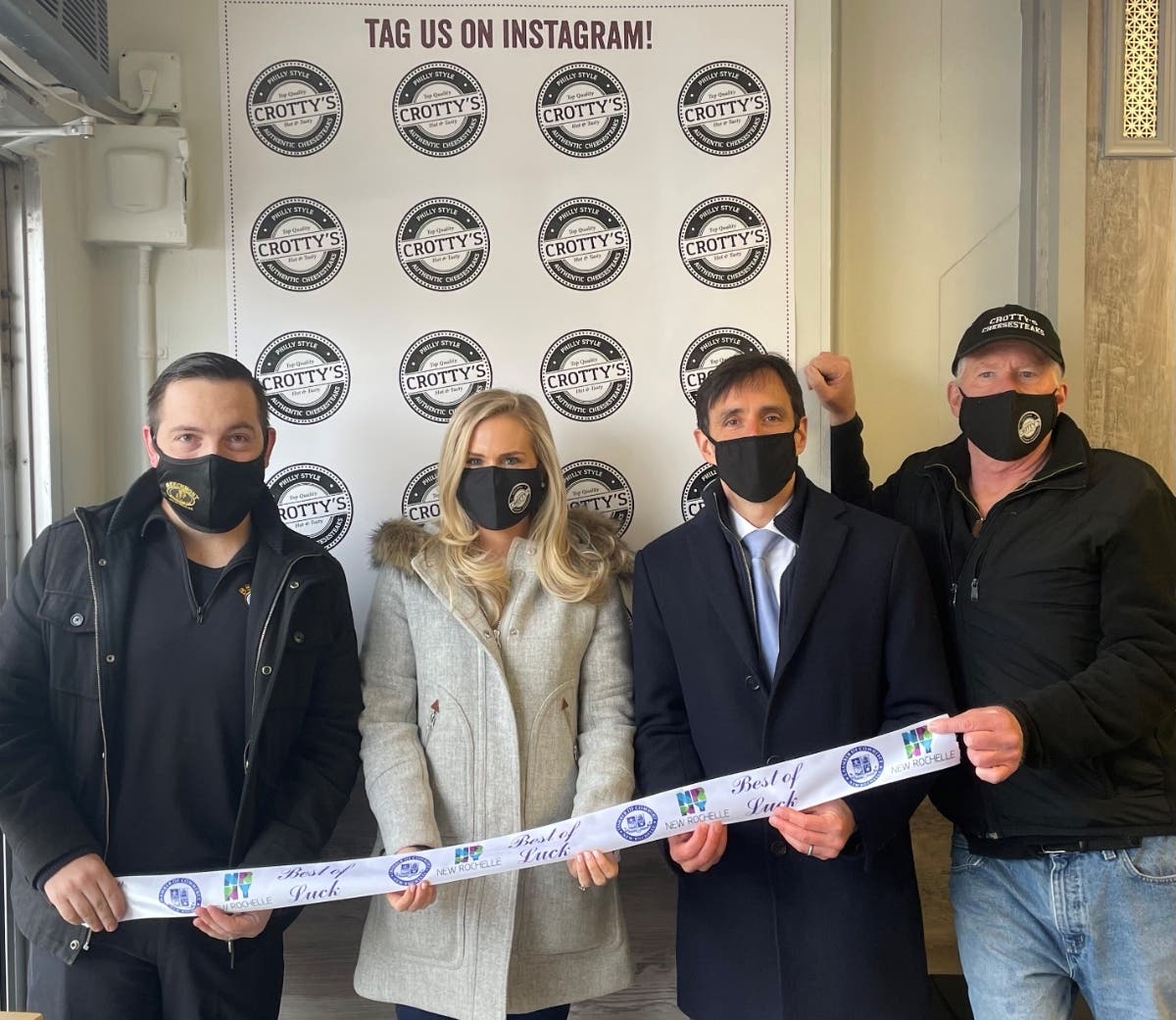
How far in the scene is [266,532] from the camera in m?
2.05

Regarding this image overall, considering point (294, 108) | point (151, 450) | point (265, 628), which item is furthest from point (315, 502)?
point (294, 108)

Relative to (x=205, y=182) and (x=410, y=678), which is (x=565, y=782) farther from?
(x=205, y=182)

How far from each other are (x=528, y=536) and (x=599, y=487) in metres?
0.57

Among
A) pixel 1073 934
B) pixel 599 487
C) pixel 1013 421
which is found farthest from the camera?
pixel 599 487

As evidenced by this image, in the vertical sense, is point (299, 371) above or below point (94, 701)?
above

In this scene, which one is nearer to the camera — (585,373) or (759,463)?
(759,463)

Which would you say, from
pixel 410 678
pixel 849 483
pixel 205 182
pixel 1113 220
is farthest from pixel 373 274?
pixel 1113 220

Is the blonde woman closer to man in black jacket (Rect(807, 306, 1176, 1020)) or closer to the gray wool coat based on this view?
the gray wool coat

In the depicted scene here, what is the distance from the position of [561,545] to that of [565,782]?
0.56m

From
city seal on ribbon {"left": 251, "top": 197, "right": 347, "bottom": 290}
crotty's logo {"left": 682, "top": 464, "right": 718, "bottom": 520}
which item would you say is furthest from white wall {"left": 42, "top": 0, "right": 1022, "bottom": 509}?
city seal on ribbon {"left": 251, "top": 197, "right": 347, "bottom": 290}

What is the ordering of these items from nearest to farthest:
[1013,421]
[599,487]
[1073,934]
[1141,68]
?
[1073,934], [1013,421], [1141,68], [599,487]

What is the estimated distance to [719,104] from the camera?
2740 millimetres

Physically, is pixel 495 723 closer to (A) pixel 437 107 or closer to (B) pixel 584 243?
(B) pixel 584 243

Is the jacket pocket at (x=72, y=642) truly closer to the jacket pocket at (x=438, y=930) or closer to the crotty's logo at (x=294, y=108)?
the jacket pocket at (x=438, y=930)
